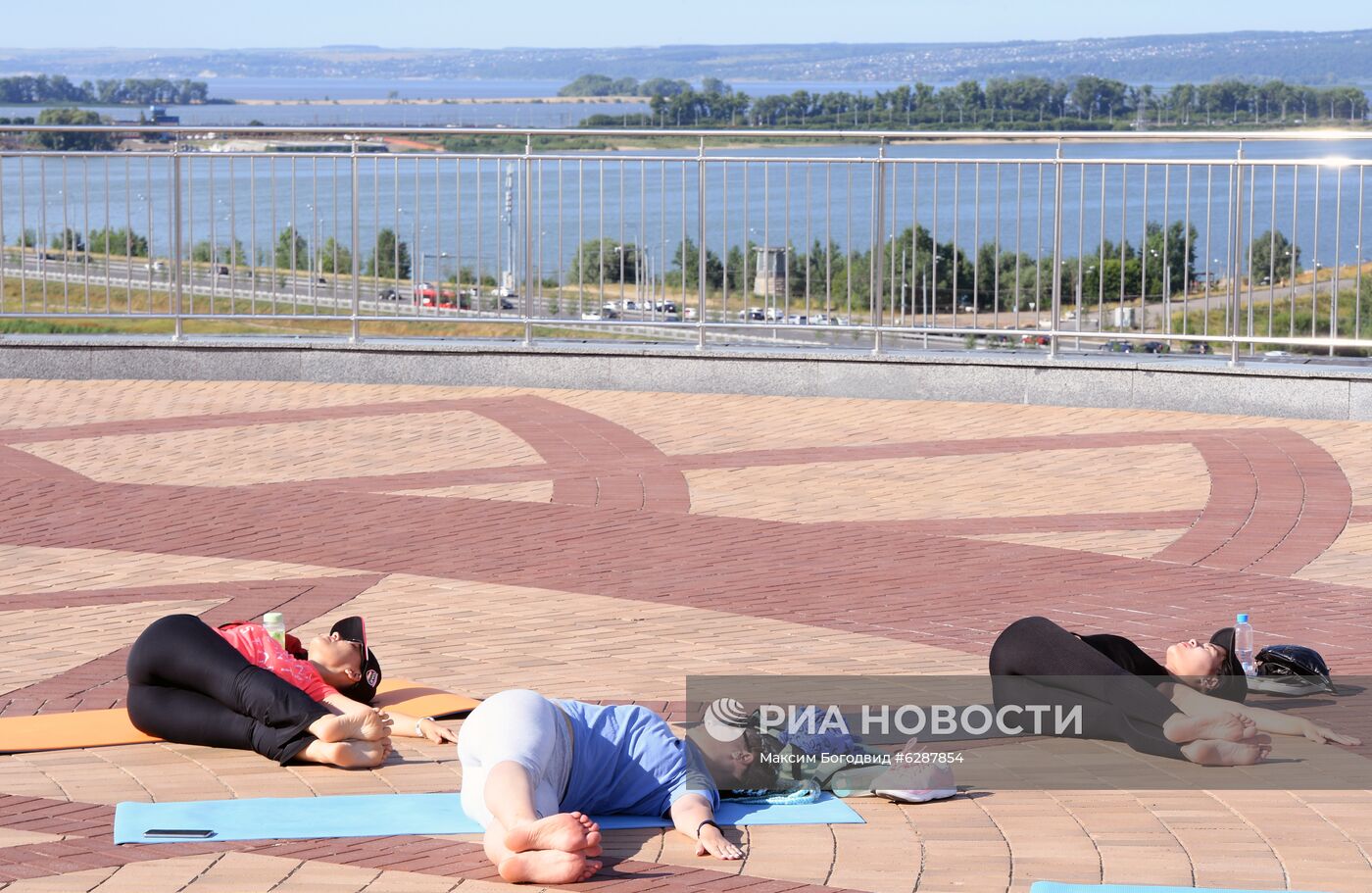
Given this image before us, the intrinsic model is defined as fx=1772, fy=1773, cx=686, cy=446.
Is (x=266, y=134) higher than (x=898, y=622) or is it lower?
higher

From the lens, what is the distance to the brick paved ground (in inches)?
181

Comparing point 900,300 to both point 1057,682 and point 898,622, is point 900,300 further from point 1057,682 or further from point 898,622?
point 1057,682

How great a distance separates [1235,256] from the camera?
40.0 feet

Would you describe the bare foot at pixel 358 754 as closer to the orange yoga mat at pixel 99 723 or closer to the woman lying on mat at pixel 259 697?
the woman lying on mat at pixel 259 697

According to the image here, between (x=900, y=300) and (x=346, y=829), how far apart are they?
9.06m

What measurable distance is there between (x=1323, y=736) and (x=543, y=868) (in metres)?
2.64

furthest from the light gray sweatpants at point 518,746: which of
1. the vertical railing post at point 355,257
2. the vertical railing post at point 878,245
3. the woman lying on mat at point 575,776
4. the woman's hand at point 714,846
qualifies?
the vertical railing post at point 355,257

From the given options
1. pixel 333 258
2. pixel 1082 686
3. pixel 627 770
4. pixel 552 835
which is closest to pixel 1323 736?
pixel 1082 686

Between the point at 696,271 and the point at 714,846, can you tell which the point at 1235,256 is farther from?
the point at 714,846

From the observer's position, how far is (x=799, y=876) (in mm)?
4434

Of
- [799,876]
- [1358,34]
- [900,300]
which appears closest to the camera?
[799,876]

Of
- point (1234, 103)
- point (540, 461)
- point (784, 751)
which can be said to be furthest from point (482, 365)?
point (1234, 103)

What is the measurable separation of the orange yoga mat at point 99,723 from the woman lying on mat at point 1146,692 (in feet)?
5.98

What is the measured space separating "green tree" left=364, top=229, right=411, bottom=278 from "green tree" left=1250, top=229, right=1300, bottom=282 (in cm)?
631
